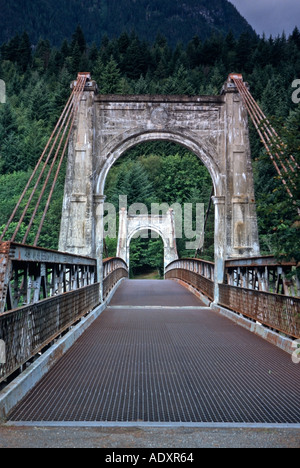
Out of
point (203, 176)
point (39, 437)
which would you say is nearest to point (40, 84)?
point (203, 176)

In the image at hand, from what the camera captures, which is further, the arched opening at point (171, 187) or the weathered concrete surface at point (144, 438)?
the arched opening at point (171, 187)

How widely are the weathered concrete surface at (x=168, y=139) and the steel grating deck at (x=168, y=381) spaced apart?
16.7ft

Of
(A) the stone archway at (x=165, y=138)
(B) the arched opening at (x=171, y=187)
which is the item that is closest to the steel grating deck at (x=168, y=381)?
(A) the stone archway at (x=165, y=138)

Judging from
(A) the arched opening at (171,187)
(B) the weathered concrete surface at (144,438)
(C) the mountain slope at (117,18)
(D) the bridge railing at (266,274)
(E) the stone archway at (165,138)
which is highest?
(C) the mountain slope at (117,18)

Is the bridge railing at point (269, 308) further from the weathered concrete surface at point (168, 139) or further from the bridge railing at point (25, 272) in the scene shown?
the weathered concrete surface at point (168, 139)

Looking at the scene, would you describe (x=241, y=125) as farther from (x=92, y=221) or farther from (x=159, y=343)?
(x=159, y=343)

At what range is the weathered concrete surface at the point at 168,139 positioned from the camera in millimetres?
13117

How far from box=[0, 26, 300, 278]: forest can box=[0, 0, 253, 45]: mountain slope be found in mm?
59701

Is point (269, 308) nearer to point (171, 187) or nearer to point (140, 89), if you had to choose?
point (171, 187)

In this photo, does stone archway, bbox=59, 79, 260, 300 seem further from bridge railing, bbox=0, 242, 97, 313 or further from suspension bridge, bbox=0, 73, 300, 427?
bridge railing, bbox=0, 242, 97, 313

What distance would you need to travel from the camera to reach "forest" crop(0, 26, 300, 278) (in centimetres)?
5247

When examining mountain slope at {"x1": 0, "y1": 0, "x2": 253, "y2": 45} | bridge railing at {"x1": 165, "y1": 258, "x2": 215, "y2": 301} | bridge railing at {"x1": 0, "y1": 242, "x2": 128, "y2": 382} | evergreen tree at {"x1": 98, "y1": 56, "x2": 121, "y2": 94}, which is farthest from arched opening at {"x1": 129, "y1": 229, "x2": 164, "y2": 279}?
mountain slope at {"x1": 0, "y1": 0, "x2": 253, "y2": 45}

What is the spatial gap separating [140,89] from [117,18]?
346ft
